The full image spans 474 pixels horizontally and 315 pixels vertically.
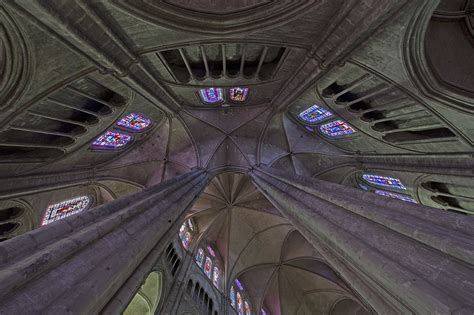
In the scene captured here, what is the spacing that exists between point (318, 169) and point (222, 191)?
6.53 meters

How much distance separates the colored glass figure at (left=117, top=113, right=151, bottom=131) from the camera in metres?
12.0

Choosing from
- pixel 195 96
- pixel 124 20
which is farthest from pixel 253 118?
pixel 124 20

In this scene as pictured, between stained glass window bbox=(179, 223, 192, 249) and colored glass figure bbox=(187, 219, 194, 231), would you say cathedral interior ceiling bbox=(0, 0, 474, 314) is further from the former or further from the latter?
stained glass window bbox=(179, 223, 192, 249)

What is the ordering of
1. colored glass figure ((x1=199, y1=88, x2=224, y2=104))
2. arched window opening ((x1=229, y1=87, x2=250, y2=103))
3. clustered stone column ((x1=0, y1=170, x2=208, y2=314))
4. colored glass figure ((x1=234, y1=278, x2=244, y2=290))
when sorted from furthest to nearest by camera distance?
1. colored glass figure ((x1=234, y1=278, x2=244, y2=290))
2. colored glass figure ((x1=199, y1=88, x2=224, y2=104))
3. arched window opening ((x1=229, y1=87, x2=250, y2=103))
4. clustered stone column ((x1=0, y1=170, x2=208, y2=314))

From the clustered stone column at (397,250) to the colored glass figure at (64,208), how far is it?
38.2ft

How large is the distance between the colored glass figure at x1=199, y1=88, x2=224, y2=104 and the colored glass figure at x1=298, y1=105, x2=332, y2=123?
15.6 ft

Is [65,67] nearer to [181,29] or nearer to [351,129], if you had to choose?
[181,29]

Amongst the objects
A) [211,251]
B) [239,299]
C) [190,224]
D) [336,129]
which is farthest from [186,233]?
[336,129]

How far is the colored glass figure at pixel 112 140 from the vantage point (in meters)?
12.1

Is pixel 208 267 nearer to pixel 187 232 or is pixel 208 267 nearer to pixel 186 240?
pixel 186 240

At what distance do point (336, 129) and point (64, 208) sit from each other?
14625 mm

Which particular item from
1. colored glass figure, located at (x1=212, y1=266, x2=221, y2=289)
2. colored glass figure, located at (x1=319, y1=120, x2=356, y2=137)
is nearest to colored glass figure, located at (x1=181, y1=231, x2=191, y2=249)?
colored glass figure, located at (x1=212, y1=266, x2=221, y2=289)

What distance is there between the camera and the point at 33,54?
6148 millimetres

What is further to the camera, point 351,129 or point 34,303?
point 351,129
